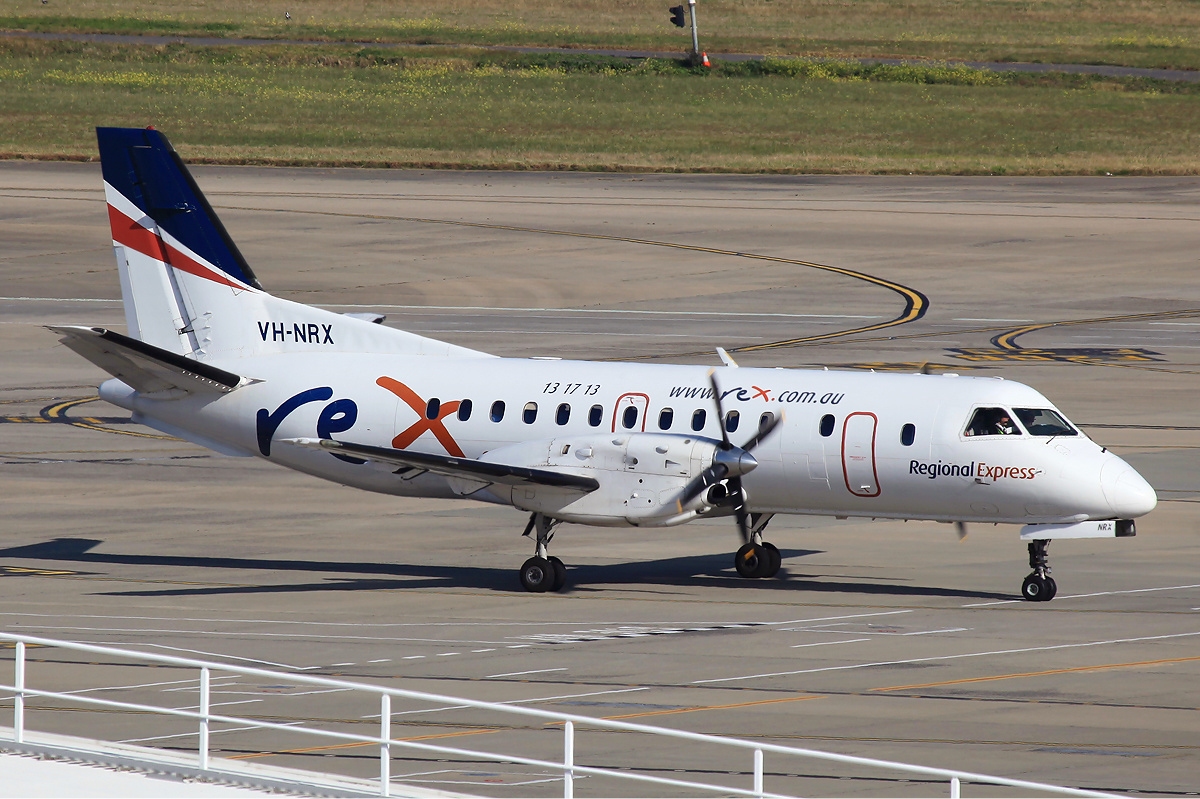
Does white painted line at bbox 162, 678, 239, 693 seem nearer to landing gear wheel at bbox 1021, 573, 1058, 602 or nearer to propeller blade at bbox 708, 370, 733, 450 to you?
propeller blade at bbox 708, 370, 733, 450

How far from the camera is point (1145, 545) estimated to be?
33656 mm

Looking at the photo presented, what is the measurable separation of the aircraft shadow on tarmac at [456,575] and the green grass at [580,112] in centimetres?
6025

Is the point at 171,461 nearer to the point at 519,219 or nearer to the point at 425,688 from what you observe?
the point at 425,688

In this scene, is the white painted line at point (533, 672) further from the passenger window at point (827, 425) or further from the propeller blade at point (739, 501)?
the passenger window at point (827, 425)

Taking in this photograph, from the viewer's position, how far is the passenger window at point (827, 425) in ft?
97.8

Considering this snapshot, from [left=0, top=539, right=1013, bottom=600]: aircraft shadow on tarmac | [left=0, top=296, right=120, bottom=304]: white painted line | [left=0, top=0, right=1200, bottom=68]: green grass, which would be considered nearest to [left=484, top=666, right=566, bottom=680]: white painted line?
[left=0, top=539, right=1013, bottom=600]: aircraft shadow on tarmac

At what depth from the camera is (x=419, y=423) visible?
32.2m

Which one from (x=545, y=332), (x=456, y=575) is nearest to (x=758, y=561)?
→ (x=456, y=575)

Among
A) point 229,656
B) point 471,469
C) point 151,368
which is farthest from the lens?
point 151,368

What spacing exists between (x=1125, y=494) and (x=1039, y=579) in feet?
6.29

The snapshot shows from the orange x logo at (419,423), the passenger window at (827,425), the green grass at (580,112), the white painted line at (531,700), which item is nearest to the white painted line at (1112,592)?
the passenger window at (827,425)

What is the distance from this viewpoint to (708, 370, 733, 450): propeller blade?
96.6ft

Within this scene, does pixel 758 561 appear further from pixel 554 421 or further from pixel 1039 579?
pixel 1039 579

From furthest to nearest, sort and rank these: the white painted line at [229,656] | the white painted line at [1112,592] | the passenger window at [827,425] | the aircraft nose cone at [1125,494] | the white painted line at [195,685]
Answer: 1. the passenger window at [827,425]
2. the white painted line at [1112,592]
3. the aircraft nose cone at [1125,494]
4. the white painted line at [229,656]
5. the white painted line at [195,685]
